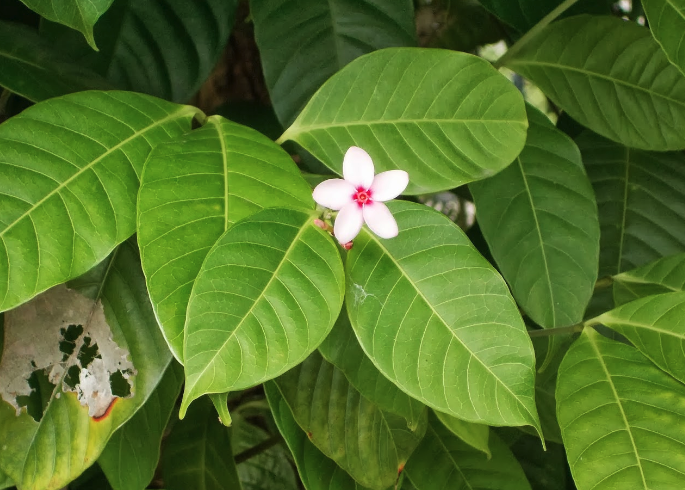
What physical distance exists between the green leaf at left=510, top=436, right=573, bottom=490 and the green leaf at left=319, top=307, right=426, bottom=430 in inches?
20.7

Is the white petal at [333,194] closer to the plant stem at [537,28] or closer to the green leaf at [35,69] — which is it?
the green leaf at [35,69]

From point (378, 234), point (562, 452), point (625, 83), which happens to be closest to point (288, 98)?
point (378, 234)

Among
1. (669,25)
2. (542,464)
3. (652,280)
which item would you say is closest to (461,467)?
(542,464)

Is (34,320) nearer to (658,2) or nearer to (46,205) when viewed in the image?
(46,205)

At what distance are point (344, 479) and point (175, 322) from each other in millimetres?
473

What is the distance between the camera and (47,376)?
26.4 inches

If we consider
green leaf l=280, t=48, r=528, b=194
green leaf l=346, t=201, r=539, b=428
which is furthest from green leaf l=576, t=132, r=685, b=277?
green leaf l=346, t=201, r=539, b=428

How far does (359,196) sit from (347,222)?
0.03 metres

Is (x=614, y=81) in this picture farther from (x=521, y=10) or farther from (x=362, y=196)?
(x=362, y=196)

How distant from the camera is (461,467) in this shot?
91cm

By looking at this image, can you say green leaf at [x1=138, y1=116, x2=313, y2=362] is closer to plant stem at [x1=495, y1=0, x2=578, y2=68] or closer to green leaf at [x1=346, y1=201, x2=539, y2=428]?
green leaf at [x1=346, y1=201, x2=539, y2=428]

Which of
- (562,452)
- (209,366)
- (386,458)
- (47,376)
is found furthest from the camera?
(562,452)

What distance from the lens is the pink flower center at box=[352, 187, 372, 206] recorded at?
554 millimetres

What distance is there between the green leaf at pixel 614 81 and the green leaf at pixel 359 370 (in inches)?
19.5
